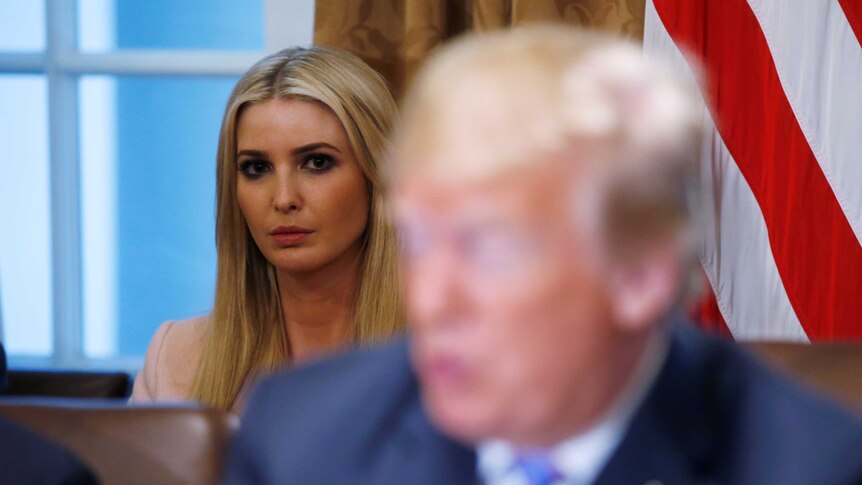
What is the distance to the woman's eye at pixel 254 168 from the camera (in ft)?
8.04

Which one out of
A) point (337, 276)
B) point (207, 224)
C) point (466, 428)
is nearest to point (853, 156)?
point (337, 276)

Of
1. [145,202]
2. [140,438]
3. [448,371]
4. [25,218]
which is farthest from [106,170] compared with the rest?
[448,371]

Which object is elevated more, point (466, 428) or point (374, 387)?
point (466, 428)

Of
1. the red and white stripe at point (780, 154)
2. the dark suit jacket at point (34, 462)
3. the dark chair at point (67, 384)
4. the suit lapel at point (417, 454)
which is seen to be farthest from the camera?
the dark chair at point (67, 384)

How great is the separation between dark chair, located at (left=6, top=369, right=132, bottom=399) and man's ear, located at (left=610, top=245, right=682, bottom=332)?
8.01 ft

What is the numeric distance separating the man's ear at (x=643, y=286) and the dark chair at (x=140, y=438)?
74 cm

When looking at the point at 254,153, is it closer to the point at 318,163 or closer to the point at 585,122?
the point at 318,163

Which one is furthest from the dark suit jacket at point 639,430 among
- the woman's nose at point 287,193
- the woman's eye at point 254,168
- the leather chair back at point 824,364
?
the woman's eye at point 254,168

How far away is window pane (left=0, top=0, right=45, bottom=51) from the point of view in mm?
3580

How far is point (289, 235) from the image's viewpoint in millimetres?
2391

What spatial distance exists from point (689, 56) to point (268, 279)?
3.48ft

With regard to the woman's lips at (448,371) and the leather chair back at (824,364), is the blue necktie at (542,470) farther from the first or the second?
the leather chair back at (824,364)

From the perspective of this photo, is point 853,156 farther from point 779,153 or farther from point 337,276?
point 337,276

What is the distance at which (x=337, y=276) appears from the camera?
2494 mm
